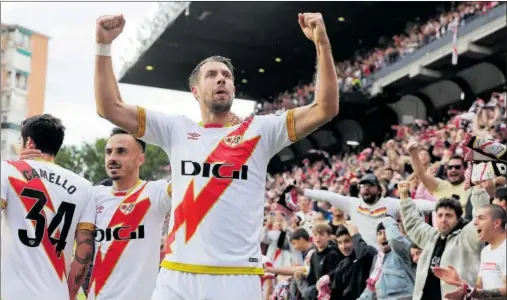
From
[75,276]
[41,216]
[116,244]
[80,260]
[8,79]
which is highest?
[8,79]

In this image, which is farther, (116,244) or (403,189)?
(403,189)

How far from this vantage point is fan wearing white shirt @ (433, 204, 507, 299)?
17.0 ft

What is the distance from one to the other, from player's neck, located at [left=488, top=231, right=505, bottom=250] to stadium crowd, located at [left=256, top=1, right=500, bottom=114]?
18098 mm

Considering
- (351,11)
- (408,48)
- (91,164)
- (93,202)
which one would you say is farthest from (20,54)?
(91,164)

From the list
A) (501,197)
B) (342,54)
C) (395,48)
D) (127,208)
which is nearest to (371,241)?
(501,197)

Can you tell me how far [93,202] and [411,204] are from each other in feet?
12.0

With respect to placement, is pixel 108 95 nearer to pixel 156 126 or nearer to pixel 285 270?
pixel 156 126

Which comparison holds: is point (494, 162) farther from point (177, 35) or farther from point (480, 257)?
point (177, 35)

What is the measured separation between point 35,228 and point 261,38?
100 feet

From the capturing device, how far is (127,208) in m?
5.14

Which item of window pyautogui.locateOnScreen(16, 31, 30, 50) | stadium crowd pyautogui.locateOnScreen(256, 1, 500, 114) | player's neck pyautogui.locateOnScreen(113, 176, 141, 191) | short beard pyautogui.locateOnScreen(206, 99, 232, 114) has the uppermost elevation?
stadium crowd pyautogui.locateOnScreen(256, 1, 500, 114)

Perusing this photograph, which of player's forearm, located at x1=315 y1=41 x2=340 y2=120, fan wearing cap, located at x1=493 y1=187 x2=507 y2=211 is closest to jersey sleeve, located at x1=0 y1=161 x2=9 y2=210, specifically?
player's forearm, located at x1=315 y1=41 x2=340 y2=120

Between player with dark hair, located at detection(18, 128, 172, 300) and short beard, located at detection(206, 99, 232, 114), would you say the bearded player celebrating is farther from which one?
player with dark hair, located at detection(18, 128, 172, 300)

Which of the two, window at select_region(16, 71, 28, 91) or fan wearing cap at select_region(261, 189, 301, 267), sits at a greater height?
window at select_region(16, 71, 28, 91)
